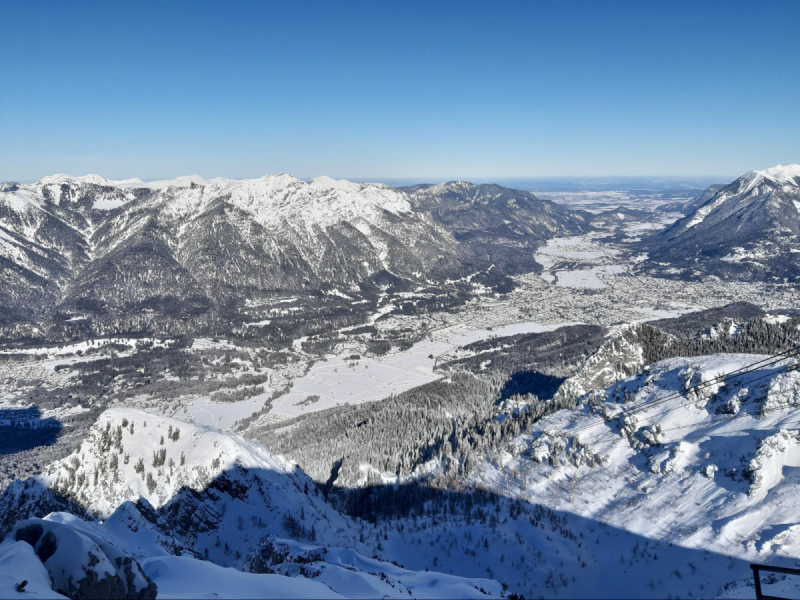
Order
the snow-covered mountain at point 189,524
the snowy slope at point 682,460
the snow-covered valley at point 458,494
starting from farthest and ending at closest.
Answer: the snowy slope at point 682,460 < the snow-covered valley at point 458,494 < the snow-covered mountain at point 189,524

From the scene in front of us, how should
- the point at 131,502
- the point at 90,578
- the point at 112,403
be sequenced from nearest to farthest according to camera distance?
1. the point at 90,578
2. the point at 131,502
3. the point at 112,403

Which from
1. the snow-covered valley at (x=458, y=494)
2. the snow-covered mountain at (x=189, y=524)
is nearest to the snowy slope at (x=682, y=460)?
the snow-covered valley at (x=458, y=494)

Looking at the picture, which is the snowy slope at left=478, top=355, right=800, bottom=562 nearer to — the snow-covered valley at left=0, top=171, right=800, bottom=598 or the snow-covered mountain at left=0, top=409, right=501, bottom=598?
the snow-covered valley at left=0, top=171, right=800, bottom=598

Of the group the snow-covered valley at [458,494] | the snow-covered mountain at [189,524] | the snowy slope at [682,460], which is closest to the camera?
the snow-covered mountain at [189,524]

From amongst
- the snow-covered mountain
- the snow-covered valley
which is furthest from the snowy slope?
the snow-covered mountain

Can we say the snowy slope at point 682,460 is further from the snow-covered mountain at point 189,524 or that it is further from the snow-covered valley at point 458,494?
the snow-covered mountain at point 189,524

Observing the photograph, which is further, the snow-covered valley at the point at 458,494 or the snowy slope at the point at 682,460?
the snowy slope at the point at 682,460

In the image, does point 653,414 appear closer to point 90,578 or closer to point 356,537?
point 356,537

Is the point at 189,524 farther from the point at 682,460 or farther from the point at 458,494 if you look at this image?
the point at 682,460

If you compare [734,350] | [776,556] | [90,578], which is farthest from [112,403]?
[734,350]

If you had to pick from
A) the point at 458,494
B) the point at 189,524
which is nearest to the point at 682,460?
the point at 458,494

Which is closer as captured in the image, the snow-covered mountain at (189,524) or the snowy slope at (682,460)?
the snow-covered mountain at (189,524)
